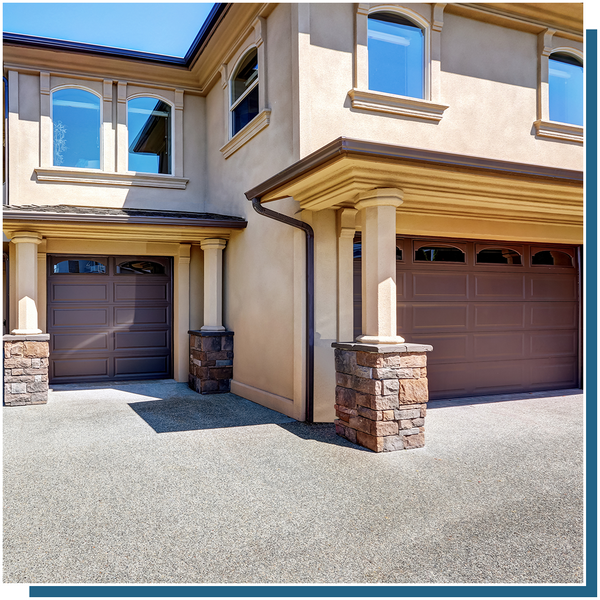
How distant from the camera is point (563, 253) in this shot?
8758 millimetres

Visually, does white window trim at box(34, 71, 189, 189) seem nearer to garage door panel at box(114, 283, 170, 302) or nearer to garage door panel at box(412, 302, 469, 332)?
garage door panel at box(114, 283, 170, 302)

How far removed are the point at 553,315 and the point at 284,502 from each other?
22.0 ft

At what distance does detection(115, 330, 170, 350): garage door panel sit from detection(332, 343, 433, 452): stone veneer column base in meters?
5.44

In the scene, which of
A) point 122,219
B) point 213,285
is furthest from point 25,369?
point 213,285

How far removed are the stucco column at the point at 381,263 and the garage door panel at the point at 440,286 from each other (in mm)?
2394

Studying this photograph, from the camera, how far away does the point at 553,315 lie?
8.66m

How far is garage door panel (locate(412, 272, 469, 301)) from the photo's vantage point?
7680mm

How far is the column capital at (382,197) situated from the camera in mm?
5270

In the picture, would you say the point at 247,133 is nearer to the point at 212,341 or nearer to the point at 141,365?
the point at 212,341

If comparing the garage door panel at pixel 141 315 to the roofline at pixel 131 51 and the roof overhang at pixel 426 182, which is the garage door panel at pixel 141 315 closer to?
the roof overhang at pixel 426 182

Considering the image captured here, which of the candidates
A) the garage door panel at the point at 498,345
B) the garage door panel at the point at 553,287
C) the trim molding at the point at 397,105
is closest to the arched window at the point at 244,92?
the trim molding at the point at 397,105

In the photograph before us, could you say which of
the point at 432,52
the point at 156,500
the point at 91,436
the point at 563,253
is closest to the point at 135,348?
the point at 91,436

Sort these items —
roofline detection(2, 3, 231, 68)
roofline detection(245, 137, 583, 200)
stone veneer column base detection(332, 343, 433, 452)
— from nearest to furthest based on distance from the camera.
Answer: roofline detection(245, 137, 583, 200), stone veneer column base detection(332, 343, 433, 452), roofline detection(2, 3, 231, 68)

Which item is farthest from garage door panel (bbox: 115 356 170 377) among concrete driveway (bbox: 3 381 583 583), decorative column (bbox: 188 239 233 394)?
concrete driveway (bbox: 3 381 583 583)
